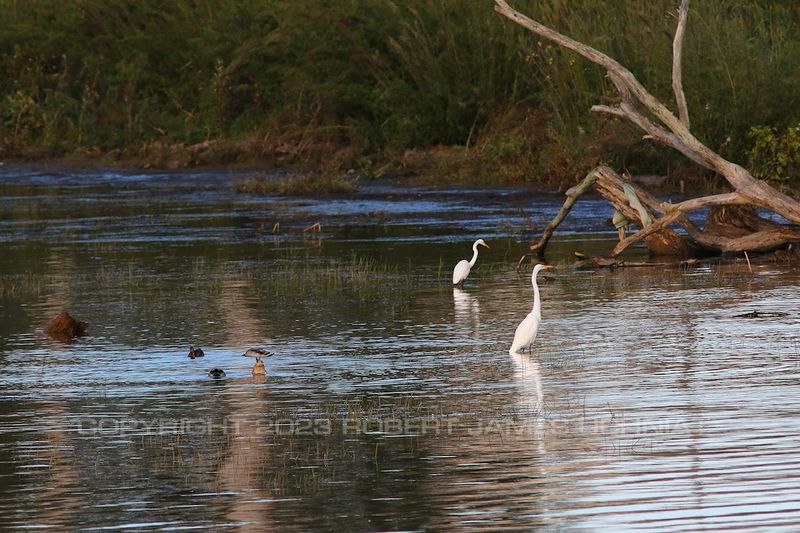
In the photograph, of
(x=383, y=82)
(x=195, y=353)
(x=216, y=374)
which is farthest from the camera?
(x=383, y=82)

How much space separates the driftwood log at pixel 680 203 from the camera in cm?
1766

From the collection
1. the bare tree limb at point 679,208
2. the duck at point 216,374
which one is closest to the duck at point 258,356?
the duck at point 216,374

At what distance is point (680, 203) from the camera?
17734 mm

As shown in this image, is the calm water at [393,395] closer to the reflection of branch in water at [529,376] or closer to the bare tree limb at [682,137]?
the reflection of branch in water at [529,376]

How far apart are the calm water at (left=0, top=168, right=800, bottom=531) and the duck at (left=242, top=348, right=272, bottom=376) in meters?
0.09

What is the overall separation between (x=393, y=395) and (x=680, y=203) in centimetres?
710

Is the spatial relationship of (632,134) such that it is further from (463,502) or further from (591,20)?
(463,502)

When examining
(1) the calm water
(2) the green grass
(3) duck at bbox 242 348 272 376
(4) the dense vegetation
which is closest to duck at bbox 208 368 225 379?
(1) the calm water

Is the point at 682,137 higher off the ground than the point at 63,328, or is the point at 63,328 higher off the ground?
the point at 682,137

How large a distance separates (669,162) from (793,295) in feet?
36.1

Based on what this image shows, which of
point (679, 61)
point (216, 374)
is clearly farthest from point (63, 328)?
point (679, 61)

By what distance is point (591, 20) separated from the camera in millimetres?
29453

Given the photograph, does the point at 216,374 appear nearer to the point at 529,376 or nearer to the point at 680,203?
the point at 529,376

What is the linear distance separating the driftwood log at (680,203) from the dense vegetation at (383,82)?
499cm
